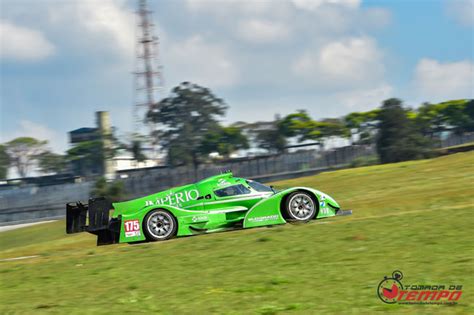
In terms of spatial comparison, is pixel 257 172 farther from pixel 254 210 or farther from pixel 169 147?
pixel 254 210

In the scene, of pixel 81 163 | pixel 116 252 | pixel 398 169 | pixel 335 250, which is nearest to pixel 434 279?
pixel 335 250

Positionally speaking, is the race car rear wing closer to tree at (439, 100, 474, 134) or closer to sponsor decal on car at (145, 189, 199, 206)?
sponsor decal on car at (145, 189, 199, 206)

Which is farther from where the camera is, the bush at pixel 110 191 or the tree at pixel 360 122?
the tree at pixel 360 122

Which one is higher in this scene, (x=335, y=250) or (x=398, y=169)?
(x=398, y=169)

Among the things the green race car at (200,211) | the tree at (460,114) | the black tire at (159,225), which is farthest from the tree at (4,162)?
the black tire at (159,225)

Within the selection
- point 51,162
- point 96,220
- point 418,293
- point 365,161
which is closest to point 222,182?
point 96,220

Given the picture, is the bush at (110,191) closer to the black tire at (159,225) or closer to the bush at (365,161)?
the bush at (365,161)

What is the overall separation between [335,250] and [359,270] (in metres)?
1.76

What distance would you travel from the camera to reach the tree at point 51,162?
105062 mm

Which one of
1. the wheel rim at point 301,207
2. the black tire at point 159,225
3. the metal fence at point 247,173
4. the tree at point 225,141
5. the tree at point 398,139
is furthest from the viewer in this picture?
the tree at point 225,141

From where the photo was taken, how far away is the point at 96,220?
16016 mm

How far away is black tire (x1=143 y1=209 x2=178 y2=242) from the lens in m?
15.6

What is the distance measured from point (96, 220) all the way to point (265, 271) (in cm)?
767

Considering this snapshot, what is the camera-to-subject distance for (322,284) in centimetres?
820
